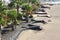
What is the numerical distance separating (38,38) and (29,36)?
0.92 meters

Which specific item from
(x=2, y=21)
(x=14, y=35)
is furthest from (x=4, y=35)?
(x=2, y=21)

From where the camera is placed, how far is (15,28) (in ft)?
70.6

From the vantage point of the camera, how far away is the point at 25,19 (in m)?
26.9

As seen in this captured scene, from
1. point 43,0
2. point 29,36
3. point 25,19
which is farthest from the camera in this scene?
point 43,0

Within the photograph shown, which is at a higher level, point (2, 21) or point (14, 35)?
point (2, 21)

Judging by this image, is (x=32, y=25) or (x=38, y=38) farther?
(x=32, y=25)

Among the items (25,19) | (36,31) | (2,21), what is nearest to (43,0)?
(25,19)

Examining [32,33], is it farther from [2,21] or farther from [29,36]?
[2,21]

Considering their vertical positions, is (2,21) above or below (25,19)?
above

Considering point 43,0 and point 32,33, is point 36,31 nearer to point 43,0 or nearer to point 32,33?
point 32,33

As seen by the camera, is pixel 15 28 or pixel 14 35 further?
pixel 15 28

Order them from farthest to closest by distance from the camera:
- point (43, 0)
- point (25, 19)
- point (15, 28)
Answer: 1. point (43, 0)
2. point (25, 19)
3. point (15, 28)

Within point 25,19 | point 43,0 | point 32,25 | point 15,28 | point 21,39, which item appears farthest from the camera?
point 43,0

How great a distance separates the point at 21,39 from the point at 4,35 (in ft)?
4.44
